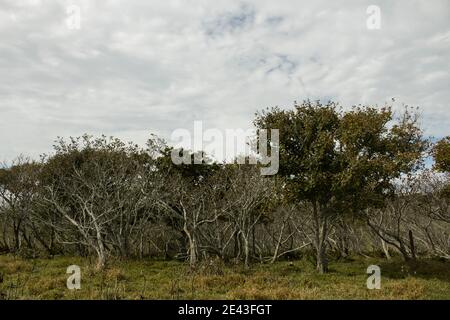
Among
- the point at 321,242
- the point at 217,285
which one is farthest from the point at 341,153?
the point at 217,285

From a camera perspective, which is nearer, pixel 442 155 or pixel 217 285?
pixel 217 285

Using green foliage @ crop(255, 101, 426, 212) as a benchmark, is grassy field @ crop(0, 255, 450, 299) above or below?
below

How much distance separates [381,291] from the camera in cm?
1567

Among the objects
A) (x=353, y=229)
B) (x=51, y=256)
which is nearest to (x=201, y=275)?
(x=51, y=256)

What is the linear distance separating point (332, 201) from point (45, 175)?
23.7 meters

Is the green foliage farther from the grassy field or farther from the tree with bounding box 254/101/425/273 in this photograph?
the grassy field

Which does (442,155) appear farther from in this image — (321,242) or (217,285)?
(217,285)

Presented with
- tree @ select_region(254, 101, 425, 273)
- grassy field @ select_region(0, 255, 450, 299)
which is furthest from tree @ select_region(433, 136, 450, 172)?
grassy field @ select_region(0, 255, 450, 299)

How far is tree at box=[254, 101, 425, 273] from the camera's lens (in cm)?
2062

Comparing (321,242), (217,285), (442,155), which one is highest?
(442,155)

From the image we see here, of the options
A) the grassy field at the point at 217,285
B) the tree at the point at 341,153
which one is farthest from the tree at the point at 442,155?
the grassy field at the point at 217,285

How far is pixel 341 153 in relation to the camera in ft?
69.3

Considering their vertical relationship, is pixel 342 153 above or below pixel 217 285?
above
